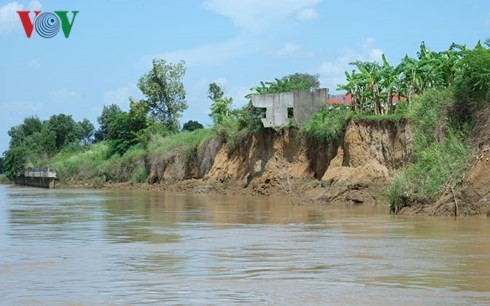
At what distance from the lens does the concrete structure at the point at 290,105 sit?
1534 inches

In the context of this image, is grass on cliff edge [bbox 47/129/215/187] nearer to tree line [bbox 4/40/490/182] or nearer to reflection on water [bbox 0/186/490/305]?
tree line [bbox 4/40/490/182]

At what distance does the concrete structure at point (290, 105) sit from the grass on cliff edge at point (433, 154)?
10147 mm

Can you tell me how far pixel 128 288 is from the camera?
10617mm

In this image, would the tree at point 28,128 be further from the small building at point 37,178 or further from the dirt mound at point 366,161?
the dirt mound at point 366,161

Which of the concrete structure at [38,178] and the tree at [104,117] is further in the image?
the tree at [104,117]

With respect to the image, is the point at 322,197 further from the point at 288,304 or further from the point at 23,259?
the point at 288,304

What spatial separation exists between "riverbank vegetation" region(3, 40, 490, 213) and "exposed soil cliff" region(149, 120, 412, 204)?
0.50 m

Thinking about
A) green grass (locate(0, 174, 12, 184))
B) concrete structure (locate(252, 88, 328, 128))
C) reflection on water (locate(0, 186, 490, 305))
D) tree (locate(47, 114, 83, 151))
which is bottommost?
reflection on water (locate(0, 186, 490, 305))

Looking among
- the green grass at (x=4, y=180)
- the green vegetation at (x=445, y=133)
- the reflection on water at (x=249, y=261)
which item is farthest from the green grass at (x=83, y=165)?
the reflection on water at (x=249, y=261)

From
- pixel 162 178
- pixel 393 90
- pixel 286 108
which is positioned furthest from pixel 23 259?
pixel 162 178

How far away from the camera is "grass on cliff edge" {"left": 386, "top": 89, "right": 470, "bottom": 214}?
859 inches

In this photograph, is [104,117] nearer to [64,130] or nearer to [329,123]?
[64,130]

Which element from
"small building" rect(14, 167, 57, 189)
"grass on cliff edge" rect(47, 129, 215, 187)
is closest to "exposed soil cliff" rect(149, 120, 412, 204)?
"grass on cliff edge" rect(47, 129, 215, 187)

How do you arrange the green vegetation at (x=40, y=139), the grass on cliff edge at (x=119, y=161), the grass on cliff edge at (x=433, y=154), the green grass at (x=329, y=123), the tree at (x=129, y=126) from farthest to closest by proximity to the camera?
the green vegetation at (x=40, y=139), the tree at (x=129, y=126), the grass on cliff edge at (x=119, y=161), the green grass at (x=329, y=123), the grass on cliff edge at (x=433, y=154)
